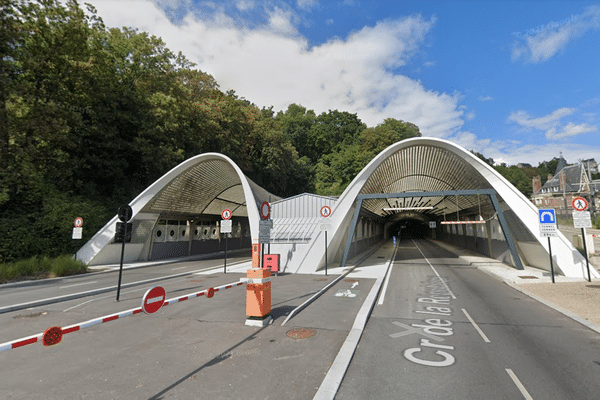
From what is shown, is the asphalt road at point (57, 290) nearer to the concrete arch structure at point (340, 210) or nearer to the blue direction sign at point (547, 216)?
the concrete arch structure at point (340, 210)

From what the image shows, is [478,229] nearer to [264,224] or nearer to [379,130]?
[264,224]

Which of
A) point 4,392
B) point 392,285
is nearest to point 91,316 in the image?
point 4,392

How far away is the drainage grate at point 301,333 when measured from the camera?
263 inches

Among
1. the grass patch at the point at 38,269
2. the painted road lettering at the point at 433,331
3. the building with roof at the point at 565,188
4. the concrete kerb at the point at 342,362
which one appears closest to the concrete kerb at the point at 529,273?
the painted road lettering at the point at 433,331

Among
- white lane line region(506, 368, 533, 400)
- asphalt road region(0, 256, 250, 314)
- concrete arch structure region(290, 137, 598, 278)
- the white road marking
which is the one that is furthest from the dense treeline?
white lane line region(506, 368, 533, 400)

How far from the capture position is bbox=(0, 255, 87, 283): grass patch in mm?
15719

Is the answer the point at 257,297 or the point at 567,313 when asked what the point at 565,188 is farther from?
the point at 257,297

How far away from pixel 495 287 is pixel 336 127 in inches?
2445

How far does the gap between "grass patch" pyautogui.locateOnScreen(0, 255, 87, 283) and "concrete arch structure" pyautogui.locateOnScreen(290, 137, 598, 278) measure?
14.7 metres

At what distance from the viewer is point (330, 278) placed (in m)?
15.0

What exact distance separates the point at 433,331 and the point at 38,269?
22123mm

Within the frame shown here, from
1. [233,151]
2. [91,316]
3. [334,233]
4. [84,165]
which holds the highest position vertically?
[233,151]

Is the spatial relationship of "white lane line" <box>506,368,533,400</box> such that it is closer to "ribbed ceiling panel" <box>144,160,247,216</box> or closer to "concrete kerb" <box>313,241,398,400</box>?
"concrete kerb" <box>313,241,398,400</box>

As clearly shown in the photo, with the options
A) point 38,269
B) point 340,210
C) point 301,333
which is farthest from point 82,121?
point 301,333
